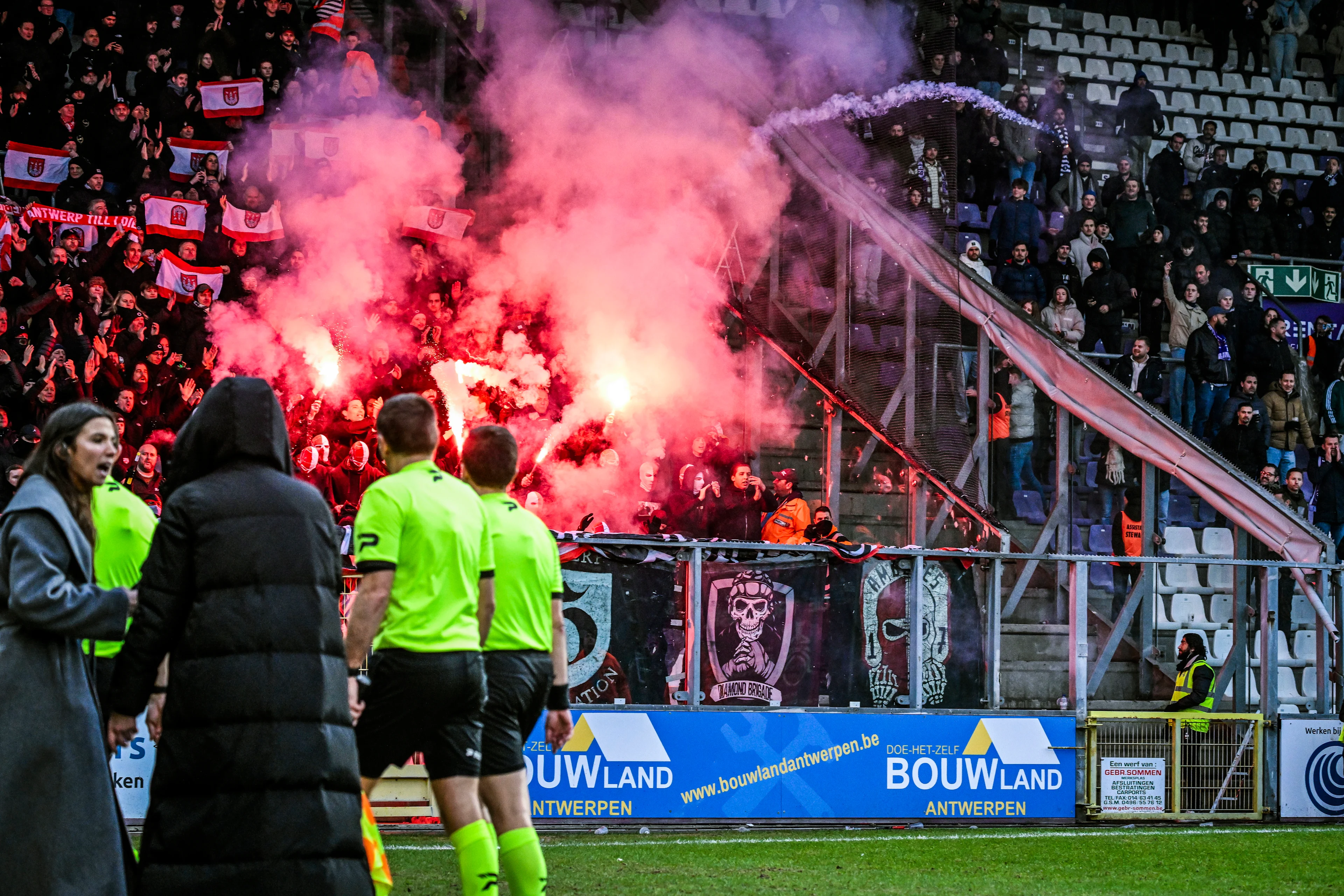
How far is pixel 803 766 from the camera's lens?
10555 mm

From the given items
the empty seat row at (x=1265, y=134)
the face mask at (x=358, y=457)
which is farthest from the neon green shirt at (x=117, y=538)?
the empty seat row at (x=1265, y=134)

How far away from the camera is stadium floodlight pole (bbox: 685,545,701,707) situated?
10266mm

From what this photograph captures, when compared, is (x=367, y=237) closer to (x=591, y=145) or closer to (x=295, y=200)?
(x=295, y=200)

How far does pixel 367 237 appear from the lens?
15.6 m

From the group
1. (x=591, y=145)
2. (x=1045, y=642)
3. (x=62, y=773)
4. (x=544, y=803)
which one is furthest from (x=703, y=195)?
(x=62, y=773)

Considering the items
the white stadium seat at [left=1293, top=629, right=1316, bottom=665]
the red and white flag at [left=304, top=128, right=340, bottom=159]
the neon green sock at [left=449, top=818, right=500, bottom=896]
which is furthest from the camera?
the red and white flag at [left=304, top=128, right=340, bottom=159]

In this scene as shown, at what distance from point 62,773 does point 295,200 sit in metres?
11.8

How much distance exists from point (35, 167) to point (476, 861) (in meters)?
11.3

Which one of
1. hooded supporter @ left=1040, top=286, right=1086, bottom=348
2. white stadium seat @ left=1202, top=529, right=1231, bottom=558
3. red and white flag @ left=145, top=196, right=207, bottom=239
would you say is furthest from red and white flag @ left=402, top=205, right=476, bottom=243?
white stadium seat @ left=1202, top=529, right=1231, bottom=558

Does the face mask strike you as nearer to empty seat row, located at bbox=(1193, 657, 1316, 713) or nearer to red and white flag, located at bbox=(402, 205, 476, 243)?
red and white flag, located at bbox=(402, 205, 476, 243)

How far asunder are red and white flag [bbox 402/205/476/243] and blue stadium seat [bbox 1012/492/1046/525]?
593cm

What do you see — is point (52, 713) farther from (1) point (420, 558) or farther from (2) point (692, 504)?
(2) point (692, 504)

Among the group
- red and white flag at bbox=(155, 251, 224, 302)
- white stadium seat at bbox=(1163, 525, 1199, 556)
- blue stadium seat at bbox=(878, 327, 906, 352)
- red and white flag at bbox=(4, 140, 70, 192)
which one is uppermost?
red and white flag at bbox=(4, 140, 70, 192)

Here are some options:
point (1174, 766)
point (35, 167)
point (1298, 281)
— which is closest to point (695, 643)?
point (1174, 766)
